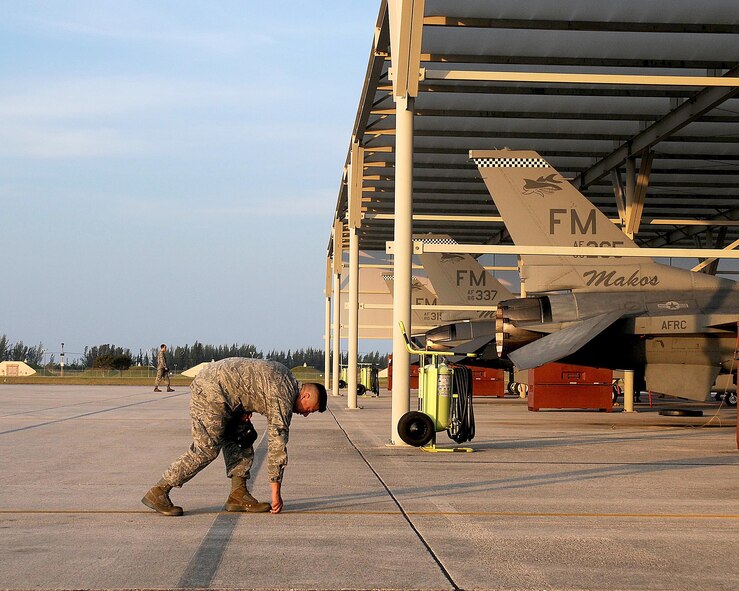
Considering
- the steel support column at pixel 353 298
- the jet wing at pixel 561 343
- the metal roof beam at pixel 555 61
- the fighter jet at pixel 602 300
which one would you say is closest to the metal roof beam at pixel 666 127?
the metal roof beam at pixel 555 61

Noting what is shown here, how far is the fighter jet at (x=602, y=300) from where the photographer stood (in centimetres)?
1864

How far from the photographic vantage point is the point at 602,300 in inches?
778

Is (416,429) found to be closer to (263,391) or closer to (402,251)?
(402,251)

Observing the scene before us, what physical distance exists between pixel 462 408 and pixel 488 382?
924 inches

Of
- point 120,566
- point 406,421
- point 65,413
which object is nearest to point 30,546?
point 120,566

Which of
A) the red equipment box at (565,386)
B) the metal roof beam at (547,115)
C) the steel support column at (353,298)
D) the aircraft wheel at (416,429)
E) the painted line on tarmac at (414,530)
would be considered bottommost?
the painted line on tarmac at (414,530)

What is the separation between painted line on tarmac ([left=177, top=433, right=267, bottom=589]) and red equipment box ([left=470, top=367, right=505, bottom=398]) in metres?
30.0

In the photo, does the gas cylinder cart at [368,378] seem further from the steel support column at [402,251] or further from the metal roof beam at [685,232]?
the steel support column at [402,251]

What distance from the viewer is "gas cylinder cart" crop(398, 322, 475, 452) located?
1380 centimetres

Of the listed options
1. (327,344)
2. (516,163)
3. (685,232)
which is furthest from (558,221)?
(327,344)

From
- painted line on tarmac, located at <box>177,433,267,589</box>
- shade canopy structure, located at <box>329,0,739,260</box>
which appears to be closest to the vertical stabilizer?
shade canopy structure, located at <box>329,0,739,260</box>

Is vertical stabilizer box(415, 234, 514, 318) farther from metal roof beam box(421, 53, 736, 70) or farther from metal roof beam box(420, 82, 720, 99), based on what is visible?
metal roof beam box(421, 53, 736, 70)

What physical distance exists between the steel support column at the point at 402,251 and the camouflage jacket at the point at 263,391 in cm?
676

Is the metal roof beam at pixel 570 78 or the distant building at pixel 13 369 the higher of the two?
the metal roof beam at pixel 570 78
